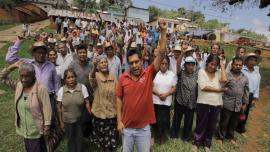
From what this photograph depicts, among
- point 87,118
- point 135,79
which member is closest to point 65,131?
point 87,118

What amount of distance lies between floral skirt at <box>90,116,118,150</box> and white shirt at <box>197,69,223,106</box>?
5.15ft

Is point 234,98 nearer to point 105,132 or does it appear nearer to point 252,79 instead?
point 252,79

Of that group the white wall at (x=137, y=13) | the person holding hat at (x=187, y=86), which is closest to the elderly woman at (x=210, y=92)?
the person holding hat at (x=187, y=86)

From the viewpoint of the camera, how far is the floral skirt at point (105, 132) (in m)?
5.27

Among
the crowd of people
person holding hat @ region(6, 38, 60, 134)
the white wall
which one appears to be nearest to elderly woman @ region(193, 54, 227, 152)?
the crowd of people

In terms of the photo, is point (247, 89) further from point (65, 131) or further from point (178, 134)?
point (65, 131)

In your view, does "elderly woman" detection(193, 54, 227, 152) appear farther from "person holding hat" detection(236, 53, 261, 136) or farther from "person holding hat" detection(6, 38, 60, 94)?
"person holding hat" detection(6, 38, 60, 94)

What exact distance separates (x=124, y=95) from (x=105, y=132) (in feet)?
5.13

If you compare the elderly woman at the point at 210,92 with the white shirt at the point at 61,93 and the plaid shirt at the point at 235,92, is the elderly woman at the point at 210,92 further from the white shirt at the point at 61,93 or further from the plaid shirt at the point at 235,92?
the white shirt at the point at 61,93

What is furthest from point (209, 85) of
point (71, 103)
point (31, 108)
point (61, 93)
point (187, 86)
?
point (31, 108)

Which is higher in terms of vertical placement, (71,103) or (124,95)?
(124,95)

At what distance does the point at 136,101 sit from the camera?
Answer: 383cm

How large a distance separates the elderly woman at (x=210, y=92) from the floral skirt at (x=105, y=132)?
156cm

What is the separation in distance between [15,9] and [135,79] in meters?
41.9
